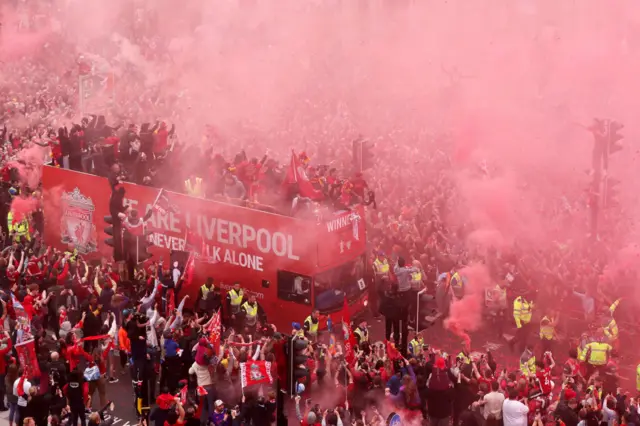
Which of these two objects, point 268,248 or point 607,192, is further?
point 607,192

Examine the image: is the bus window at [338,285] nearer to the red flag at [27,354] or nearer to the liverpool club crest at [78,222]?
the red flag at [27,354]

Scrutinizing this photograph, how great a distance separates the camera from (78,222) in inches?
730

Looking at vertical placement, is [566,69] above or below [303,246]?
above

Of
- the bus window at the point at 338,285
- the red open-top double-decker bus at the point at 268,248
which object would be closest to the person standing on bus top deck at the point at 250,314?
the red open-top double-decker bus at the point at 268,248

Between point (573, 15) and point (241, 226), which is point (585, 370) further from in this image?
point (573, 15)

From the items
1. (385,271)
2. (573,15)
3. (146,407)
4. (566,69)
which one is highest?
(573,15)

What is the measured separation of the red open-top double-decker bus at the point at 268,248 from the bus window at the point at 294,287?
2 cm

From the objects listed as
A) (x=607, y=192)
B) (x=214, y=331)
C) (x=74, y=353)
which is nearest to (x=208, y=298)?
(x=214, y=331)

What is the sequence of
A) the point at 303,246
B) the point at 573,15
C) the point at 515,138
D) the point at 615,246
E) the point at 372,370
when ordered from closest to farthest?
the point at 372,370
the point at 303,246
the point at 615,246
the point at 515,138
the point at 573,15

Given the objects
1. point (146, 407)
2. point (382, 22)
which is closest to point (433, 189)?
point (146, 407)

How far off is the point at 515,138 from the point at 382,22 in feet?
26.1

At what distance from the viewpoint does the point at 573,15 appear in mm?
24906

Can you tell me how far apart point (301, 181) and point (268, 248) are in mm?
1555

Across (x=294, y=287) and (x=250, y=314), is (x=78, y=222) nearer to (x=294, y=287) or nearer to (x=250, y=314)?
(x=250, y=314)
